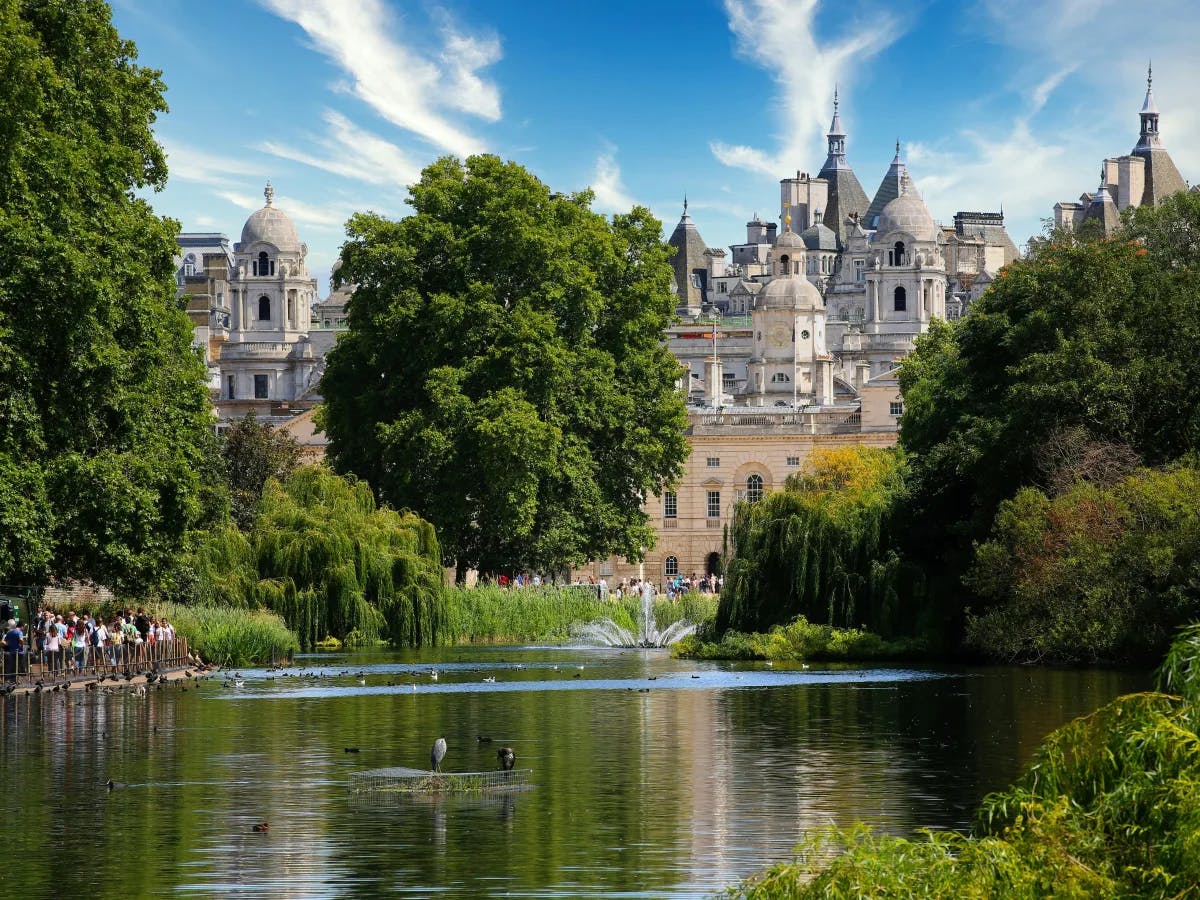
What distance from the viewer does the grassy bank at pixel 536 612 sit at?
51219mm

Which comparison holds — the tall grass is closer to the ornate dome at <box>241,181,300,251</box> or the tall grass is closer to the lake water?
the lake water

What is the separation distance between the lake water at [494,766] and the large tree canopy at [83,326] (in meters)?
2.58

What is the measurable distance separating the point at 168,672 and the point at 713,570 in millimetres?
70494

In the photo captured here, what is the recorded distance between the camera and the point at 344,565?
47.2 meters

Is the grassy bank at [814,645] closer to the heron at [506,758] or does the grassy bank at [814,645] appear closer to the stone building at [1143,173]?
the heron at [506,758]

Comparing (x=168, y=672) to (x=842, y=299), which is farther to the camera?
(x=842, y=299)

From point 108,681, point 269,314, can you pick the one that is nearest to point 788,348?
point 269,314

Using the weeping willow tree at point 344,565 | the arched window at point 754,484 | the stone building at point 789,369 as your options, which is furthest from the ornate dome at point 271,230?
the weeping willow tree at point 344,565

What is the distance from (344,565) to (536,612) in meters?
8.52

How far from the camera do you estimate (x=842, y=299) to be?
19500cm

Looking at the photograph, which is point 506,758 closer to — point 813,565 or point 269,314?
point 813,565

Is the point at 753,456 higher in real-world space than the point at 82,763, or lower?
higher

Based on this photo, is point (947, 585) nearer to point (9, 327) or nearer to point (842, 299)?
point (9, 327)

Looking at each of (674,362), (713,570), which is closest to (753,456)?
(713,570)
